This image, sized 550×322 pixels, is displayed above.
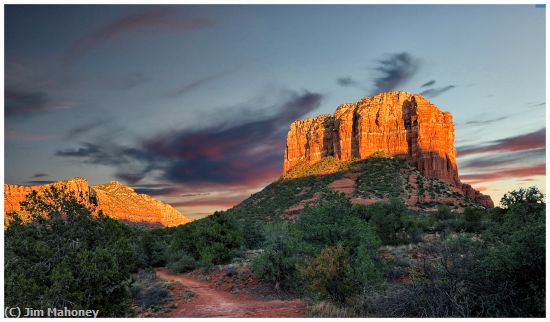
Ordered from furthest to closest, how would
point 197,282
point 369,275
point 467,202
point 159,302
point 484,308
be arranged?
Answer: point 467,202 < point 197,282 < point 159,302 < point 369,275 < point 484,308

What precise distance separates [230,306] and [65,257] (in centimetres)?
765

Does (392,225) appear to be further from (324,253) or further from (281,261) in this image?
(324,253)

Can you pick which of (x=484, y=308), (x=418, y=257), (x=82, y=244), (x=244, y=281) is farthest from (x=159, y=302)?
(x=418, y=257)

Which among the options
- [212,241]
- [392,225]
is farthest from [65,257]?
[392,225]

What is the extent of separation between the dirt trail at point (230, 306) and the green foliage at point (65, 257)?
14.9ft

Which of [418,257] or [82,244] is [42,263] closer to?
[82,244]

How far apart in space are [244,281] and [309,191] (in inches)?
2188

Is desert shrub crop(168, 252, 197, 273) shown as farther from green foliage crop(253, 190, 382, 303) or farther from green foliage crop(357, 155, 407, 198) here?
green foliage crop(357, 155, 407, 198)

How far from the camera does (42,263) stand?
8.37m

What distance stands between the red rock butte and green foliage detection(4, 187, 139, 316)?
8330 cm

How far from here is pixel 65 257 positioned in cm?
851

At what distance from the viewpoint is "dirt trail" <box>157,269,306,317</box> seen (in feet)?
41.6

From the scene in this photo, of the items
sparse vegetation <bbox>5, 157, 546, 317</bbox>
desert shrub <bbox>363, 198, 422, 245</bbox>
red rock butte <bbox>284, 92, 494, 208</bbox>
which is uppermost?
red rock butte <bbox>284, 92, 494, 208</bbox>

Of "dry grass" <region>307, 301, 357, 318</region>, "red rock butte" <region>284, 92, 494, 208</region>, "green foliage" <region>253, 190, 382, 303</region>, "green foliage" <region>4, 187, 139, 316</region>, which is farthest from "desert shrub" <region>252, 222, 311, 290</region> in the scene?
"red rock butte" <region>284, 92, 494, 208</region>
